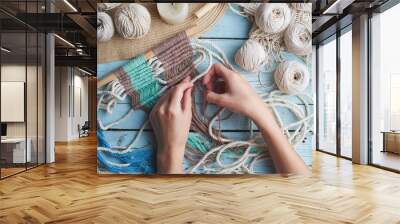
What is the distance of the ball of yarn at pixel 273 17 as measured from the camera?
19.5 feet

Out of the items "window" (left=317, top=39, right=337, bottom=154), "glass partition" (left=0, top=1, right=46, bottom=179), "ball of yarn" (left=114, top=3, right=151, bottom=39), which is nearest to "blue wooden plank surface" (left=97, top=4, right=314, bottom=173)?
"ball of yarn" (left=114, top=3, right=151, bottom=39)

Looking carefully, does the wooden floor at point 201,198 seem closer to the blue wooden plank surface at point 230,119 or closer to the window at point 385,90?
the blue wooden plank surface at point 230,119

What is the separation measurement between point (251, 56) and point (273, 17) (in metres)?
0.69

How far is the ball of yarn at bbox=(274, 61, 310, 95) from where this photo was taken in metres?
5.96

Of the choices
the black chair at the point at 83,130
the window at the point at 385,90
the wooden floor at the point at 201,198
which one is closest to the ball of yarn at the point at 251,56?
the wooden floor at the point at 201,198

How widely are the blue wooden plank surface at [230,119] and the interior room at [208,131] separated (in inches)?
0.6

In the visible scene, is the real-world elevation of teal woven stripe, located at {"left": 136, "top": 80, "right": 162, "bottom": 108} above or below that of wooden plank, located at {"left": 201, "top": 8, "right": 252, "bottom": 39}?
below

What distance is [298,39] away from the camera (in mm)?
6012

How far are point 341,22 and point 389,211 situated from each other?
505 centimetres

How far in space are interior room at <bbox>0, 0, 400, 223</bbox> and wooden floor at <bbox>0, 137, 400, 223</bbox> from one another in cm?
1

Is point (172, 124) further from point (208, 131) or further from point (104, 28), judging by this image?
point (104, 28)

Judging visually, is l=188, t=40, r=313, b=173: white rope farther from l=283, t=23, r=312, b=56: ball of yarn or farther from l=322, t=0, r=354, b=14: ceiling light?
l=322, t=0, r=354, b=14: ceiling light

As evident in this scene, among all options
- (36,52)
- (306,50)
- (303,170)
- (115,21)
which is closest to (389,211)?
(303,170)

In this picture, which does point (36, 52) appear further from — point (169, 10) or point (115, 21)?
point (169, 10)
